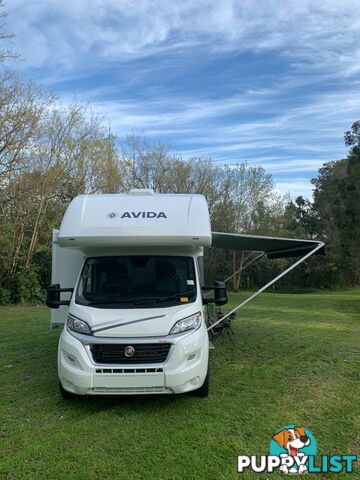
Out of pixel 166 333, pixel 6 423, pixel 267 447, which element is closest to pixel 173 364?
pixel 166 333

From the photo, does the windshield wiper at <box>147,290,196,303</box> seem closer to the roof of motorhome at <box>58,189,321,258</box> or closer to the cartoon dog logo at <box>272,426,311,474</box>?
the roof of motorhome at <box>58,189,321,258</box>

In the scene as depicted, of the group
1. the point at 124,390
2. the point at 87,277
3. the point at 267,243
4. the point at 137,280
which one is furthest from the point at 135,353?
the point at 267,243

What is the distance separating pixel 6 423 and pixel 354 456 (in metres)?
3.81

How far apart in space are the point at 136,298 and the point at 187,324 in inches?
31.5

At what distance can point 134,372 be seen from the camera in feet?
17.3

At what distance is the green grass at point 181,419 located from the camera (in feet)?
13.8

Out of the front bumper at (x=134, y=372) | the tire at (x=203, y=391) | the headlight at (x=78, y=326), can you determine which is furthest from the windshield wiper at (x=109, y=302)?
the tire at (x=203, y=391)

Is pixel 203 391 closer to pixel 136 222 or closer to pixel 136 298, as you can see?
pixel 136 298

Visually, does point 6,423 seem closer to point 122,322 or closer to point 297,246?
point 122,322

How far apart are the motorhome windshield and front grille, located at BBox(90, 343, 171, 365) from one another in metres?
0.68

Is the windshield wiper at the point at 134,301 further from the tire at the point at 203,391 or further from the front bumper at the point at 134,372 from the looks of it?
the tire at the point at 203,391

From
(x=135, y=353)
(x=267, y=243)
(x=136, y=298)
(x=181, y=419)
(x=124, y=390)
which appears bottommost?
(x=181, y=419)

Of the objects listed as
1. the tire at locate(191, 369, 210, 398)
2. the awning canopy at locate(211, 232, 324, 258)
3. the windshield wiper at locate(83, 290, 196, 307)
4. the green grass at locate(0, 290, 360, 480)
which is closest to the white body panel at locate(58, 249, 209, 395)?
the windshield wiper at locate(83, 290, 196, 307)

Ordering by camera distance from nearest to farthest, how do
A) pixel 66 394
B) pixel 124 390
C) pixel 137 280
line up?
1. pixel 124 390
2. pixel 66 394
3. pixel 137 280
